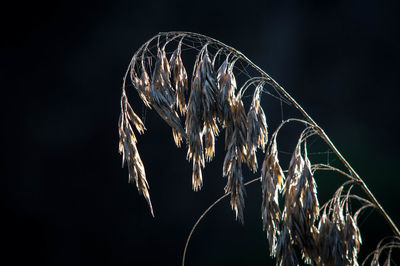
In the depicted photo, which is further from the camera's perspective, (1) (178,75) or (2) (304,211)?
(1) (178,75)

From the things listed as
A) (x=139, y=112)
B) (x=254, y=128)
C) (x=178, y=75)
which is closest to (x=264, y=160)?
(x=254, y=128)

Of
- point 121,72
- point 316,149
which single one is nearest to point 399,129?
point 316,149

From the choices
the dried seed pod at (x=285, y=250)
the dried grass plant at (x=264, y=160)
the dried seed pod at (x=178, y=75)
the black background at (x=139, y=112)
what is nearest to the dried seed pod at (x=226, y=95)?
the dried grass plant at (x=264, y=160)

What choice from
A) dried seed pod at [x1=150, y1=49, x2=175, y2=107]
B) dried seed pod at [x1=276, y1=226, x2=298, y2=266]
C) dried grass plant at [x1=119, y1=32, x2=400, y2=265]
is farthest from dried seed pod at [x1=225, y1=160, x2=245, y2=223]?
dried seed pod at [x1=150, y1=49, x2=175, y2=107]

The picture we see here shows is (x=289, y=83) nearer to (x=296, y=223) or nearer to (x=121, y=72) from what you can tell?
(x=121, y=72)

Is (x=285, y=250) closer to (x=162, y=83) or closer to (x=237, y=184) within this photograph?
(x=237, y=184)

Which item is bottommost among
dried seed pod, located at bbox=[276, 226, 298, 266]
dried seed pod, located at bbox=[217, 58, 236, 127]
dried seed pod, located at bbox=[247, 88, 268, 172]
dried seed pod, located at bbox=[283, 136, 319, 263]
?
dried seed pod, located at bbox=[276, 226, 298, 266]

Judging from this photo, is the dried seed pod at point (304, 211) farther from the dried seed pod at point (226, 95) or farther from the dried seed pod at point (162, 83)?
the dried seed pod at point (162, 83)

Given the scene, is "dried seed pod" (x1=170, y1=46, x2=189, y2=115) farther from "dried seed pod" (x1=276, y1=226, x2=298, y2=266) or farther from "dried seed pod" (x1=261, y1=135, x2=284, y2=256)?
"dried seed pod" (x1=276, y1=226, x2=298, y2=266)

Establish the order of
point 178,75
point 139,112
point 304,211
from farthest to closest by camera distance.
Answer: point 139,112
point 178,75
point 304,211
